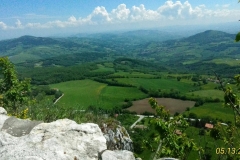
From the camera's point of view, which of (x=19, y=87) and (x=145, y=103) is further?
(x=145, y=103)

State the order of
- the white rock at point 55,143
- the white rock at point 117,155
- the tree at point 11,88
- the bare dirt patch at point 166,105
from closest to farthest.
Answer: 1. the white rock at point 55,143
2. the white rock at point 117,155
3. the tree at point 11,88
4. the bare dirt patch at point 166,105

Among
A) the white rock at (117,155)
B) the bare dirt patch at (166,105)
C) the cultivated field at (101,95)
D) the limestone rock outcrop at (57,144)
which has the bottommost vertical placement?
the bare dirt patch at (166,105)

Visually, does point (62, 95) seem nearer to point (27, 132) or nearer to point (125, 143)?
point (125, 143)

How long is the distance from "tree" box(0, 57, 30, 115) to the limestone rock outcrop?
950 cm

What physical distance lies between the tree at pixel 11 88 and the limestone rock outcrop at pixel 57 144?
9499mm

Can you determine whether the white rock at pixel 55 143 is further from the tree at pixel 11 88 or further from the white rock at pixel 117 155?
the tree at pixel 11 88

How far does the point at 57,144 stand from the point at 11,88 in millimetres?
12979

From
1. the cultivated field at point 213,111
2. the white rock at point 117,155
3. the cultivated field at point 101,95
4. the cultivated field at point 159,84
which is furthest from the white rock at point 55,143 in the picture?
the cultivated field at point 159,84

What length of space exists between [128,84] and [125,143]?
122 m

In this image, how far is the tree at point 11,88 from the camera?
19.5m

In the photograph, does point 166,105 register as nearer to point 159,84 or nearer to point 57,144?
point 159,84

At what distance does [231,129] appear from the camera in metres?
9.22

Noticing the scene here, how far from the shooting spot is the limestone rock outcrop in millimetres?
8375

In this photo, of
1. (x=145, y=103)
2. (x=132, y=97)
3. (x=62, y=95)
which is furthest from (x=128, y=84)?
(x=62, y=95)
